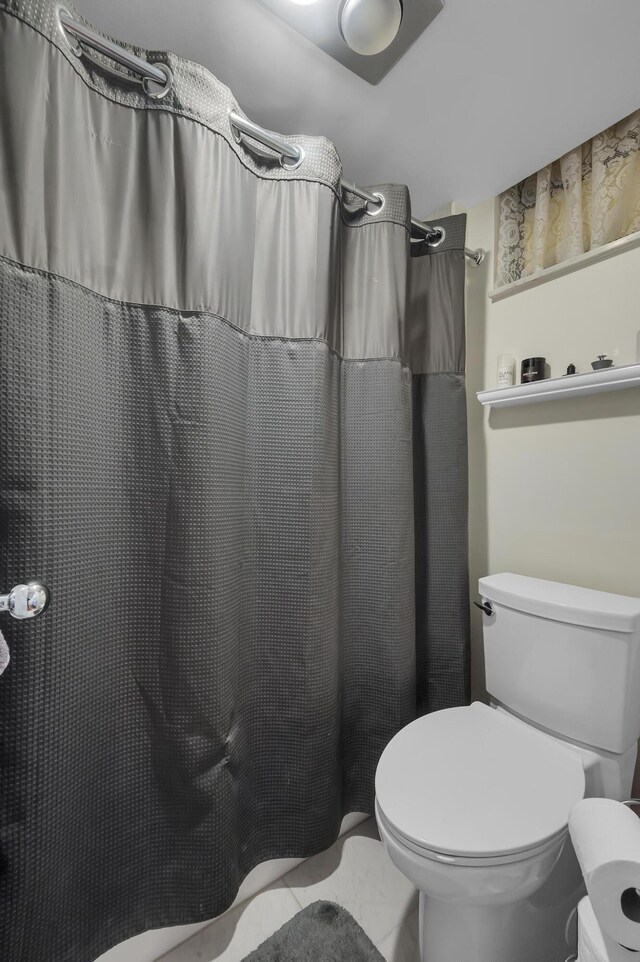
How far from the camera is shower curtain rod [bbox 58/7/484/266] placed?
748mm

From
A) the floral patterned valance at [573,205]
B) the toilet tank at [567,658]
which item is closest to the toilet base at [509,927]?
the toilet tank at [567,658]

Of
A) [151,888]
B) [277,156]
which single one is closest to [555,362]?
[277,156]

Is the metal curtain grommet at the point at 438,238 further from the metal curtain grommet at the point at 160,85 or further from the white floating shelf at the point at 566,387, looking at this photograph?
the metal curtain grommet at the point at 160,85

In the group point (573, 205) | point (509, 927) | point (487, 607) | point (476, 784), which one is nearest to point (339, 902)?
point (509, 927)

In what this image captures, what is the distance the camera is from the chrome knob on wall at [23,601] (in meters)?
0.59

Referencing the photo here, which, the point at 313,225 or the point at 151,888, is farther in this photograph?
the point at 313,225

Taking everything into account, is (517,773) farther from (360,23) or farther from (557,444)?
(360,23)

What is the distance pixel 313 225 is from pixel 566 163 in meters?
0.94

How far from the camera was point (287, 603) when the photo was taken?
110 cm

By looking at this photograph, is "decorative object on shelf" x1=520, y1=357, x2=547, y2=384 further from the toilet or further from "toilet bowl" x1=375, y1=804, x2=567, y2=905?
"toilet bowl" x1=375, y1=804, x2=567, y2=905

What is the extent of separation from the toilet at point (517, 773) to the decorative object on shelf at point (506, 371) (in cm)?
69

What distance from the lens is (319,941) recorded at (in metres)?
1.01

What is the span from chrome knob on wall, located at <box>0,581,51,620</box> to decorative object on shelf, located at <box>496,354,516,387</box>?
1.44 meters

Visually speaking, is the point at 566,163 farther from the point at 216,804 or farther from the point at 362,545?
the point at 216,804
